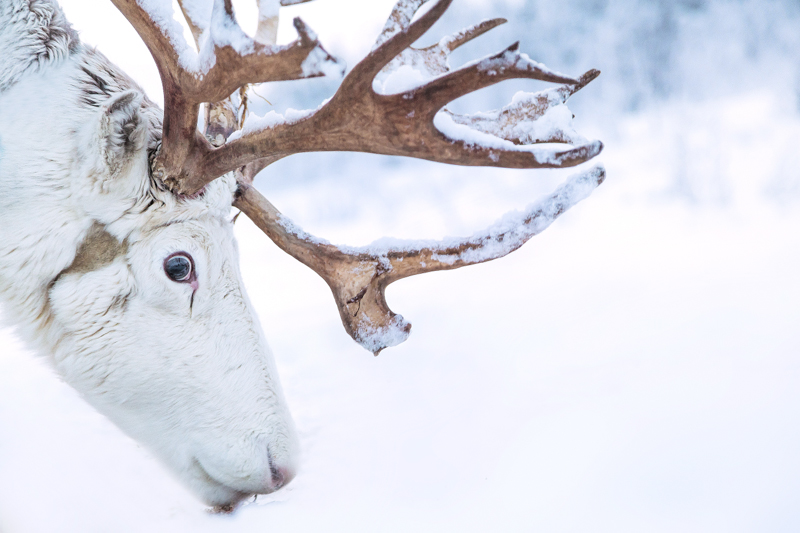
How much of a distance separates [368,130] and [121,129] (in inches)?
28.4

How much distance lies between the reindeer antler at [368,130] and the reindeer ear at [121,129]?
0.09 metres

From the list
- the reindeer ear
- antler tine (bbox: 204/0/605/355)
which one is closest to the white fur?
the reindeer ear

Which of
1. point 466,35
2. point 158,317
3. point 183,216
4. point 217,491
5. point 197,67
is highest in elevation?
point 466,35

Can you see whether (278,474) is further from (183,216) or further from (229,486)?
(183,216)

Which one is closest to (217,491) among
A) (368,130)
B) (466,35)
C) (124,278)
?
(124,278)

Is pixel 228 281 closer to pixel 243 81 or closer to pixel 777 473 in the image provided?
pixel 243 81

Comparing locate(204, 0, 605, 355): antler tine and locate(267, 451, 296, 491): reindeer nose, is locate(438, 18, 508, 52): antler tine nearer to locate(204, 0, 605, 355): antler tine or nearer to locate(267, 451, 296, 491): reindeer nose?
locate(204, 0, 605, 355): antler tine

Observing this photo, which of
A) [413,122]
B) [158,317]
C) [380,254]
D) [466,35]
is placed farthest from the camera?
[466,35]

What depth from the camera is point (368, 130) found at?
120cm

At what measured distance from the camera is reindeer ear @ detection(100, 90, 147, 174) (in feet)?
4.01

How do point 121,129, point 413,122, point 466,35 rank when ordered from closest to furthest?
point 413,122 → point 121,129 → point 466,35

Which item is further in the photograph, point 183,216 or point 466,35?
point 466,35

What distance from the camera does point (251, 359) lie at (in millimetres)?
1508

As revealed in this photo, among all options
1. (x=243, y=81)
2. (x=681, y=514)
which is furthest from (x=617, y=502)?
(x=243, y=81)
